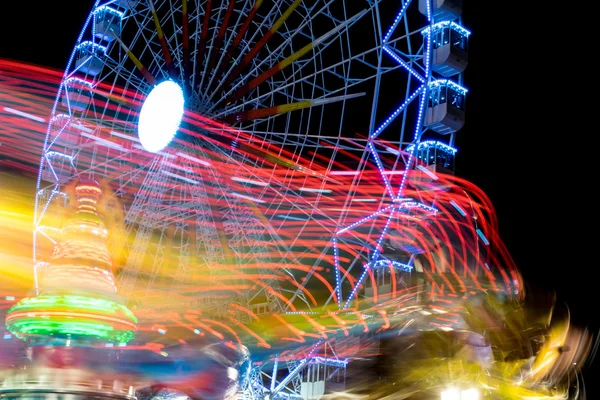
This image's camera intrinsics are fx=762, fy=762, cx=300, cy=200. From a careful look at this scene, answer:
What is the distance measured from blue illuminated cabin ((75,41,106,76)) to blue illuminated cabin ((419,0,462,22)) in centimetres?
894

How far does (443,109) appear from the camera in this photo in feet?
54.2

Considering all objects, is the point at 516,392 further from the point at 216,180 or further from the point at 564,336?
the point at 216,180

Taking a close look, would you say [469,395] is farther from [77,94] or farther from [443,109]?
[77,94]

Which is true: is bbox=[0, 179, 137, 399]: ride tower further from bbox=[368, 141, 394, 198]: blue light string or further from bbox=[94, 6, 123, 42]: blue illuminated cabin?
bbox=[94, 6, 123, 42]: blue illuminated cabin

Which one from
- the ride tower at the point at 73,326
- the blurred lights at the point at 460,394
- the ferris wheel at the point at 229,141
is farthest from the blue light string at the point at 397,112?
the ride tower at the point at 73,326

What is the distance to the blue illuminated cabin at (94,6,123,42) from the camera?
20.8 metres

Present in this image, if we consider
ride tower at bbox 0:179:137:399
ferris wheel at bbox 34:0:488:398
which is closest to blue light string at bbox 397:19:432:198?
ferris wheel at bbox 34:0:488:398

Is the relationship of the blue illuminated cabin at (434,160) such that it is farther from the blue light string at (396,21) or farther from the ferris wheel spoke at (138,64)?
the ferris wheel spoke at (138,64)

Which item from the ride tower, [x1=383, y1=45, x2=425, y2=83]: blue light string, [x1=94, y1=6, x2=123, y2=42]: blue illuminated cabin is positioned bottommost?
the ride tower

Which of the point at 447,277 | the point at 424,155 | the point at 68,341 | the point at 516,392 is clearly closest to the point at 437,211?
the point at 424,155

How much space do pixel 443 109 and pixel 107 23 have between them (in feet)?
32.5

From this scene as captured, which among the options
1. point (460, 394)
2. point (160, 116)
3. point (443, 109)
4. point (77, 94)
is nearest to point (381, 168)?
point (443, 109)

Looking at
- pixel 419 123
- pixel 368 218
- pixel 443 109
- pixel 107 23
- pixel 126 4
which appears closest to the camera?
pixel 419 123

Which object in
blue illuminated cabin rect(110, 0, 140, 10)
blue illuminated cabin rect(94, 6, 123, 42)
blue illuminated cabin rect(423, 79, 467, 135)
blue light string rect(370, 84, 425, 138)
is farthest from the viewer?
blue illuminated cabin rect(110, 0, 140, 10)
